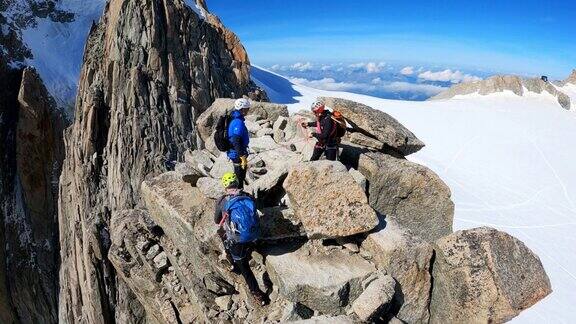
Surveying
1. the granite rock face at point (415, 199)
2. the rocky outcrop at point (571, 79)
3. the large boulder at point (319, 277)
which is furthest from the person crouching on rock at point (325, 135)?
the rocky outcrop at point (571, 79)

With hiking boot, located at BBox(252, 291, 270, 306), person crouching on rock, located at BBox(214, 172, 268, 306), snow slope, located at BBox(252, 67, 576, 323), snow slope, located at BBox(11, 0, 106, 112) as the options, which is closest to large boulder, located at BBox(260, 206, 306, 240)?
person crouching on rock, located at BBox(214, 172, 268, 306)

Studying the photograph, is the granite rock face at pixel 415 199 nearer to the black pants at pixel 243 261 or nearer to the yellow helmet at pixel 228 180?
the black pants at pixel 243 261

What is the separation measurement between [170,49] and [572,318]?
142ft

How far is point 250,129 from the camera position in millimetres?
17547

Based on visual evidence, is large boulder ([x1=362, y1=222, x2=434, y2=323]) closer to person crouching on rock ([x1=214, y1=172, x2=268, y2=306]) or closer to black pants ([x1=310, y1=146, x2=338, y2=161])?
person crouching on rock ([x1=214, y1=172, x2=268, y2=306])

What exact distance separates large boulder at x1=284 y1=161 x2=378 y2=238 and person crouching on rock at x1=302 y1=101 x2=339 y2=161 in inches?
69.9

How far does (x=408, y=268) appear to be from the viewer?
378 inches

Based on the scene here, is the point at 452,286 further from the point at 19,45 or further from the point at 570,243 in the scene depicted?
the point at 19,45

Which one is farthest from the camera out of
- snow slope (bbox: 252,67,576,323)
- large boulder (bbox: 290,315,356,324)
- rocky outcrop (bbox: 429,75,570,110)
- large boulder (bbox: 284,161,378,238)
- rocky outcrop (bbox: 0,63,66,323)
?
rocky outcrop (bbox: 429,75,570,110)

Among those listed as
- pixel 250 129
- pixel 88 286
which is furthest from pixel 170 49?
pixel 250 129

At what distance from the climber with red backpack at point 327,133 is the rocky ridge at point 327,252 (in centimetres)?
106

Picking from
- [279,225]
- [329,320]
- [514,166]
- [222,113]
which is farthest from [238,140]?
[514,166]

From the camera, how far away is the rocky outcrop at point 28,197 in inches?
2088

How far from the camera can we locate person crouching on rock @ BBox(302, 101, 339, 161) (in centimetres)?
1240
